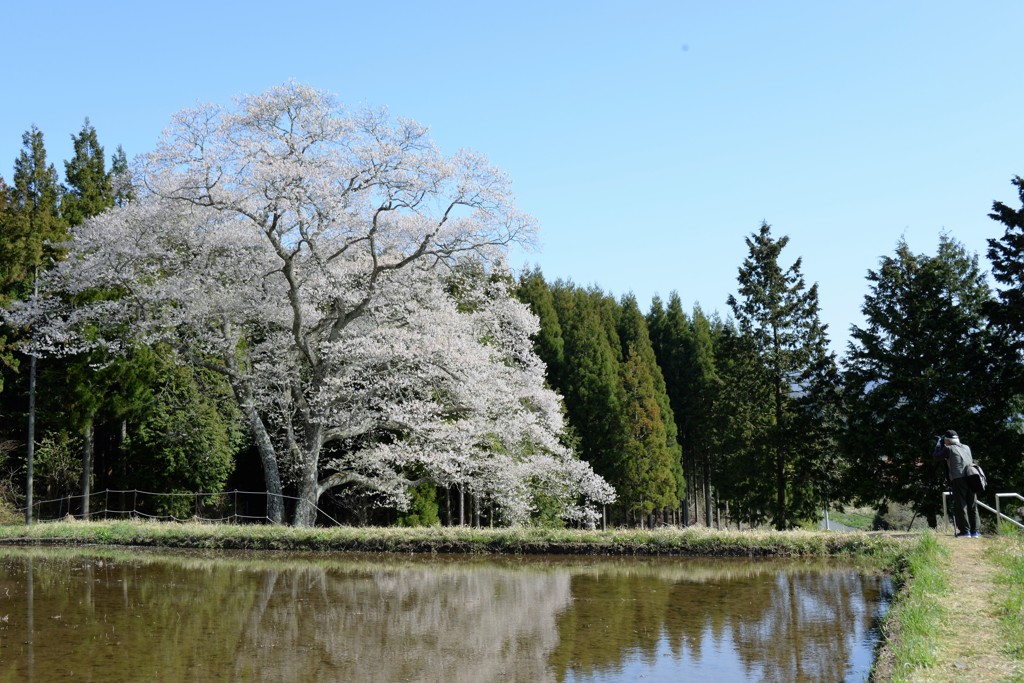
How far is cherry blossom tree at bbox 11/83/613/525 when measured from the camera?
67.4 feet

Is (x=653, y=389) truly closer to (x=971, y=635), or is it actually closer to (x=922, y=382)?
(x=922, y=382)

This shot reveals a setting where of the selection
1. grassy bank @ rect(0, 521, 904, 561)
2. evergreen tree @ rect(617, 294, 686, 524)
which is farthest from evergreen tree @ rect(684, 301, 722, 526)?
grassy bank @ rect(0, 521, 904, 561)

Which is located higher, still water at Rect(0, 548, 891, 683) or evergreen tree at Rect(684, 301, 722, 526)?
evergreen tree at Rect(684, 301, 722, 526)

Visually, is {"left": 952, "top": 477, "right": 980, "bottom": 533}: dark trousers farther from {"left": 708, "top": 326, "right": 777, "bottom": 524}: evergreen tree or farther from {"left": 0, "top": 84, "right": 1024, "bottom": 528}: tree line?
{"left": 708, "top": 326, "right": 777, "bottom": 524}: evergreen tree

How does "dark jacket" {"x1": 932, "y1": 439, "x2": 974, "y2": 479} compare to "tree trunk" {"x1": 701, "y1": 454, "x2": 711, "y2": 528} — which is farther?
"tree trunk" {"x1": 701, "y1": 454, "x2": 711, "y2": 528}

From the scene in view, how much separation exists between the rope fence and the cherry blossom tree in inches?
172

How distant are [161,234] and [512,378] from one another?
9451 mm

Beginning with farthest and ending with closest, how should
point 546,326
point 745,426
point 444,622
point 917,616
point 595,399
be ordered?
point 546,326 → point 595,399 → point 745,426 → point 444,622 → point 917,616

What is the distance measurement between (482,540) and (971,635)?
1064 centimetres

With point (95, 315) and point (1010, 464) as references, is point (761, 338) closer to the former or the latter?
point (1010, 464)

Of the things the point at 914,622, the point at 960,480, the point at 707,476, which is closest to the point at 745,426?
the point at 707,476

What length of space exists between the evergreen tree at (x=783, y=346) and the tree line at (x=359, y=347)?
3.1 inches

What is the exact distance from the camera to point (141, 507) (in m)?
25.8

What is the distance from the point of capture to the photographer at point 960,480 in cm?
1238
